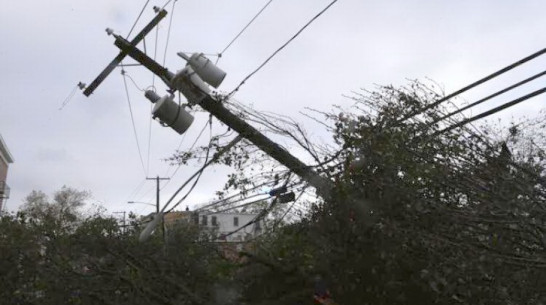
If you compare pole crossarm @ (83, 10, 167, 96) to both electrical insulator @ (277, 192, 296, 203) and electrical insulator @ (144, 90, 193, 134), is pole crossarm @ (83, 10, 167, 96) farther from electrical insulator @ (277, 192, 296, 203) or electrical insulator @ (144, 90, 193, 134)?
electrical insulator @ (277, 192, 296, 203)

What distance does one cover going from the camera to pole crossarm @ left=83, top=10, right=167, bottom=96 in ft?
34.2

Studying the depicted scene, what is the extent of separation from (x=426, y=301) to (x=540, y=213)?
1522mm

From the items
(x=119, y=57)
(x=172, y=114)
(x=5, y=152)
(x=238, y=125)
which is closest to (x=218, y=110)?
(x=238, y=125)

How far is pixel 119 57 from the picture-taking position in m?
10.9

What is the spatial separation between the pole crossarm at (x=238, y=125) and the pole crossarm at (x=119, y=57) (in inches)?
5.7

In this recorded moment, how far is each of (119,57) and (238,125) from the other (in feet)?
9.00

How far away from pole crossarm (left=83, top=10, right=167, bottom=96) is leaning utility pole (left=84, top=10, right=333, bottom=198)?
0.06ft

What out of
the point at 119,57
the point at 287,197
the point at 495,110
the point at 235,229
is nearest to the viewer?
the point at 495,110

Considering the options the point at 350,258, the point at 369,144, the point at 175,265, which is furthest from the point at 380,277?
the point at 175,265

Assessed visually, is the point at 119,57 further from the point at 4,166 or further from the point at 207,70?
the point at 4,166

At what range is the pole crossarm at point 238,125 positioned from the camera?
8.70 metres

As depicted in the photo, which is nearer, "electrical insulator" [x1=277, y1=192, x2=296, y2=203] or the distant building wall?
"electrical insulator" [x1=277, y1=192, x2=296, y2=203]

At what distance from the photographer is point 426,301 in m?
6.00

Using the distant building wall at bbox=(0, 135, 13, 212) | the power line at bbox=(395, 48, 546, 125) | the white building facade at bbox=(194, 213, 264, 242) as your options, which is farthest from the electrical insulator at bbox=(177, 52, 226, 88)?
the distant building wall at bbox=(0, 135, 13, 212)
